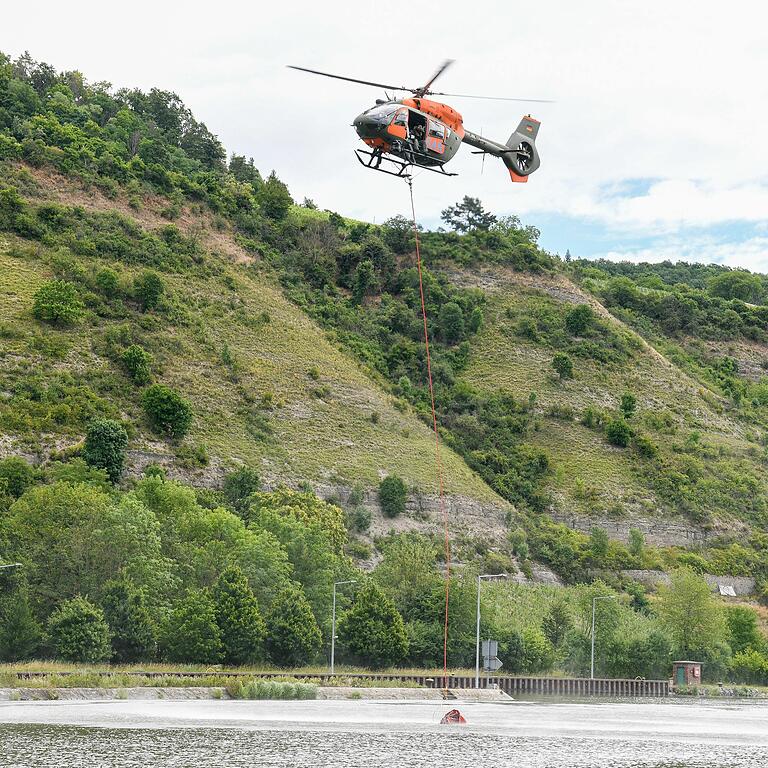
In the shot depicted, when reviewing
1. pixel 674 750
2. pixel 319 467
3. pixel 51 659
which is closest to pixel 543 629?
pixel 319 467

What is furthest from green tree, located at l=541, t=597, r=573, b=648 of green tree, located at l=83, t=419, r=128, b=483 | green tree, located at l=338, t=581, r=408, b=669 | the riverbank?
green tree, located at l=83, t=419, r=128, b=483

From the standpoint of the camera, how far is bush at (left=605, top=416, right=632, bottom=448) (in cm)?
13225

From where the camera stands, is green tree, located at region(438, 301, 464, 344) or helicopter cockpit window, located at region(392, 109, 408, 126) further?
green tree, located at region(438, 301, 464, 344)

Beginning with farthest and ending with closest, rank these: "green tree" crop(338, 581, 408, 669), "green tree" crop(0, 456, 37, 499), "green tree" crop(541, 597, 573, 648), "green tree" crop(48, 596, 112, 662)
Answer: "green tree" crop(541, 597, 573, 648) < "green tree" crop(0, 456, 37, 499) < "green tree" crop(338, 581, 408, 669) < "green tree" crop(48, 596, 112, 662)

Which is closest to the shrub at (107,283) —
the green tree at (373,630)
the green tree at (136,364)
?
the green tree at (136,364)

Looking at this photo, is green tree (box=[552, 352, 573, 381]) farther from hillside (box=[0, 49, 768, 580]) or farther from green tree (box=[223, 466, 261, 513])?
green tree (box=[223, 466, 261, 513])

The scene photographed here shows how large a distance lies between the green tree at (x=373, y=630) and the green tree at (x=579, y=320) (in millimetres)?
75993

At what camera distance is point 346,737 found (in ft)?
153

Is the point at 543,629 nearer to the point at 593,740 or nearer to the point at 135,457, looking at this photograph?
the point at 135,457

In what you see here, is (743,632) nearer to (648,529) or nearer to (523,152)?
(648,529)

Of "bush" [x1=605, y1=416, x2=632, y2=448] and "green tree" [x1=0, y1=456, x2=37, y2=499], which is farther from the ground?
"bush" [x1=605, y1=416, x2=632, y2=448]

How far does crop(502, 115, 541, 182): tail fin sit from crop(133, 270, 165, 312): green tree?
223 ft

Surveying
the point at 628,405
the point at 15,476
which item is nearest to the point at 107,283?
the point at 15,476

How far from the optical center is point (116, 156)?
14300 centimetres
